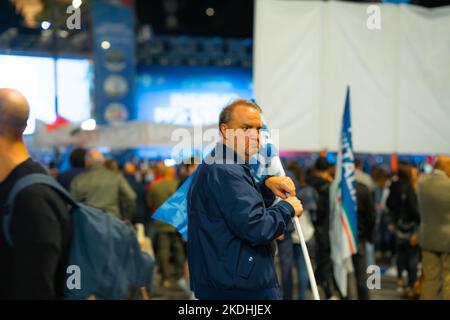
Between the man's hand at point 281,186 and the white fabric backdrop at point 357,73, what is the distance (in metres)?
4.24

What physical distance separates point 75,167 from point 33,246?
23.4 ft

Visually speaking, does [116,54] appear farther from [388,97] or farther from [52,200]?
[52,200]

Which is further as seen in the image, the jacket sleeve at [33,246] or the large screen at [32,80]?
the large screen at [32,80]

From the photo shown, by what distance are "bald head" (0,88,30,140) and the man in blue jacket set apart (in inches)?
48.8

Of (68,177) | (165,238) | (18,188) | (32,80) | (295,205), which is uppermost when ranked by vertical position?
(32,80)

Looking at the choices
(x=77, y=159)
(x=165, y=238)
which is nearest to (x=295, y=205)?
(x=77, y=159)

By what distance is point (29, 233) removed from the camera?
251cm

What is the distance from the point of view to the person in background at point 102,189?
9.04 meters

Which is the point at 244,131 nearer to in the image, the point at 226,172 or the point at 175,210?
the point at 226,172

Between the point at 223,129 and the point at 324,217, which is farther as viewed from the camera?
the point at 324,217

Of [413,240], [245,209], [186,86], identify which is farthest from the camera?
[186,86]

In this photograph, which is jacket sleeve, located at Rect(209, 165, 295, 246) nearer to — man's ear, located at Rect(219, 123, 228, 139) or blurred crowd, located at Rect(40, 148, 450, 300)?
man's ear, located at Rect(219, 123, 228, 139)

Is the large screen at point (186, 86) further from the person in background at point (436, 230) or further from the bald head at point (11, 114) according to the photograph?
the bald head at point (11, 114)

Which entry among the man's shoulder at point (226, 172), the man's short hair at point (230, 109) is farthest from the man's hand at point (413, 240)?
the man's shoulder at point (226, 172)
